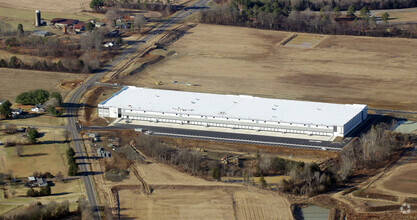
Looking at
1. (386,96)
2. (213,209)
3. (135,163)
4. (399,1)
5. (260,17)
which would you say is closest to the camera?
(213,209)

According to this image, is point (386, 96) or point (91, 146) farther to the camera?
point (386, 96)

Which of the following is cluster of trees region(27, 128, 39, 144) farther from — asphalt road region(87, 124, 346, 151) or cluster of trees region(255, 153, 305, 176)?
cluster of trees region(255, 153, 305, 176)

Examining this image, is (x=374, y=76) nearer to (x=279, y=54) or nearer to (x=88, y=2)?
(x=279, y=54)

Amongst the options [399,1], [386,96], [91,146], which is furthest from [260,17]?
[91,146]

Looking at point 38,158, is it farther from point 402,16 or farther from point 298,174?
point 402,16

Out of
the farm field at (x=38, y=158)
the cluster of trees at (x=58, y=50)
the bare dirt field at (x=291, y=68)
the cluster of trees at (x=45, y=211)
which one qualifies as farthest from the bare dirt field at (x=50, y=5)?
the cluster of trees at (x=45, y=211)

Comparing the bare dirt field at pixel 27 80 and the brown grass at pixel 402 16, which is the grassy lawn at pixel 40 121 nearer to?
the bare dirt field at pixel 27 80
